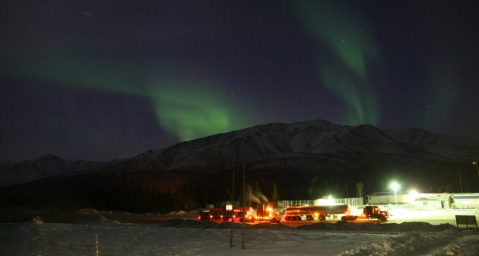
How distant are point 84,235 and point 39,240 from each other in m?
3.81

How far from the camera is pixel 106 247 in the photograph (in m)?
28.0

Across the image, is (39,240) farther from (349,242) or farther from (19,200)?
(19,200)

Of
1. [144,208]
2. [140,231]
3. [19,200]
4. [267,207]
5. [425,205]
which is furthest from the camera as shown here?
[19,200]

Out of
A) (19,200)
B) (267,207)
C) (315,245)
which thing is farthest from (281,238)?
(19,200)

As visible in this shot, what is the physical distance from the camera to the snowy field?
76.8ft

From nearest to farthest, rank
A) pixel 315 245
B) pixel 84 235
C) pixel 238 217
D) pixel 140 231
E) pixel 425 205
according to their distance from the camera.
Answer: pixel 315 245, pixel 84 235, pixel 140 231, pixel 238 217, pixel 425 205

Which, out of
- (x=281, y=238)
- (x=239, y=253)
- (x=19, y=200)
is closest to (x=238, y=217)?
(x=281, y=238)

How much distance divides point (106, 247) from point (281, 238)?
1189 cm

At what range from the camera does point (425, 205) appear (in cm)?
9250

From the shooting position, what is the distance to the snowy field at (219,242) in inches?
922

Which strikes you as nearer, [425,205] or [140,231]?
[140,231]

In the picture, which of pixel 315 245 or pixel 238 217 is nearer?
pixel 315 245

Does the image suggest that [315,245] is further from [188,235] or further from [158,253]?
[188,235]

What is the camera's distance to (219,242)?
3019 cm
